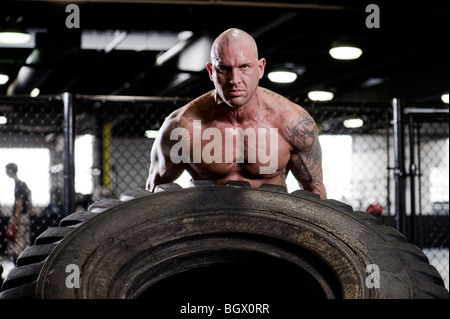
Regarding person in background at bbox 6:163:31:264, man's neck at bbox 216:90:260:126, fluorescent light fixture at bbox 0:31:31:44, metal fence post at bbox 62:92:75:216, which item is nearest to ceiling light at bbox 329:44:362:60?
fluorescent light fixture at bbox 0:31:31:44

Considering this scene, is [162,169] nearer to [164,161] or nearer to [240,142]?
[164,161]

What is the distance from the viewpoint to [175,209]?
96 cm

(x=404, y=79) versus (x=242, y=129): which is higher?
(x=404, y=79)

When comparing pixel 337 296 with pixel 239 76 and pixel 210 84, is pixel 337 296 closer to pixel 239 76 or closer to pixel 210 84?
pixel 239 76

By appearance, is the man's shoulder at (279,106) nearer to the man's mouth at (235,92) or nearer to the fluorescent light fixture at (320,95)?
the man's mouth at (235,92)

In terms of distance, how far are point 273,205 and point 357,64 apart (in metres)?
5.56

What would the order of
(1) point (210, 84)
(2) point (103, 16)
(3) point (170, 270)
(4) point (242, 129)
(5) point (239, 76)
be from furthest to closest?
1. (1) point (210, 84)
2. (2) point (103, 16)
3. (4) point (242, 129)
4. (5) point (239, 76)
5. (3) point (170, 270)

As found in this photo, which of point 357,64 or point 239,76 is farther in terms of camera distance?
point 357,64

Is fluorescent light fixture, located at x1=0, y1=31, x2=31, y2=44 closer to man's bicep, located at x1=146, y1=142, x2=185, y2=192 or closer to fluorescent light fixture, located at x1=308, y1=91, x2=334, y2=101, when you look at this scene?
man's bicep, located at x1=146, y1=142, x2=185, y2=192

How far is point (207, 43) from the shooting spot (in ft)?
16.6

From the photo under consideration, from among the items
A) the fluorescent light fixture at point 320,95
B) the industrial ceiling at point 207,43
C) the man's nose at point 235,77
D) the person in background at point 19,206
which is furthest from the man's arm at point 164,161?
the fluorescent light fixture at point 320,95

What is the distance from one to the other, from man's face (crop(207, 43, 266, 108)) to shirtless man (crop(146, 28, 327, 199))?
0.07m
